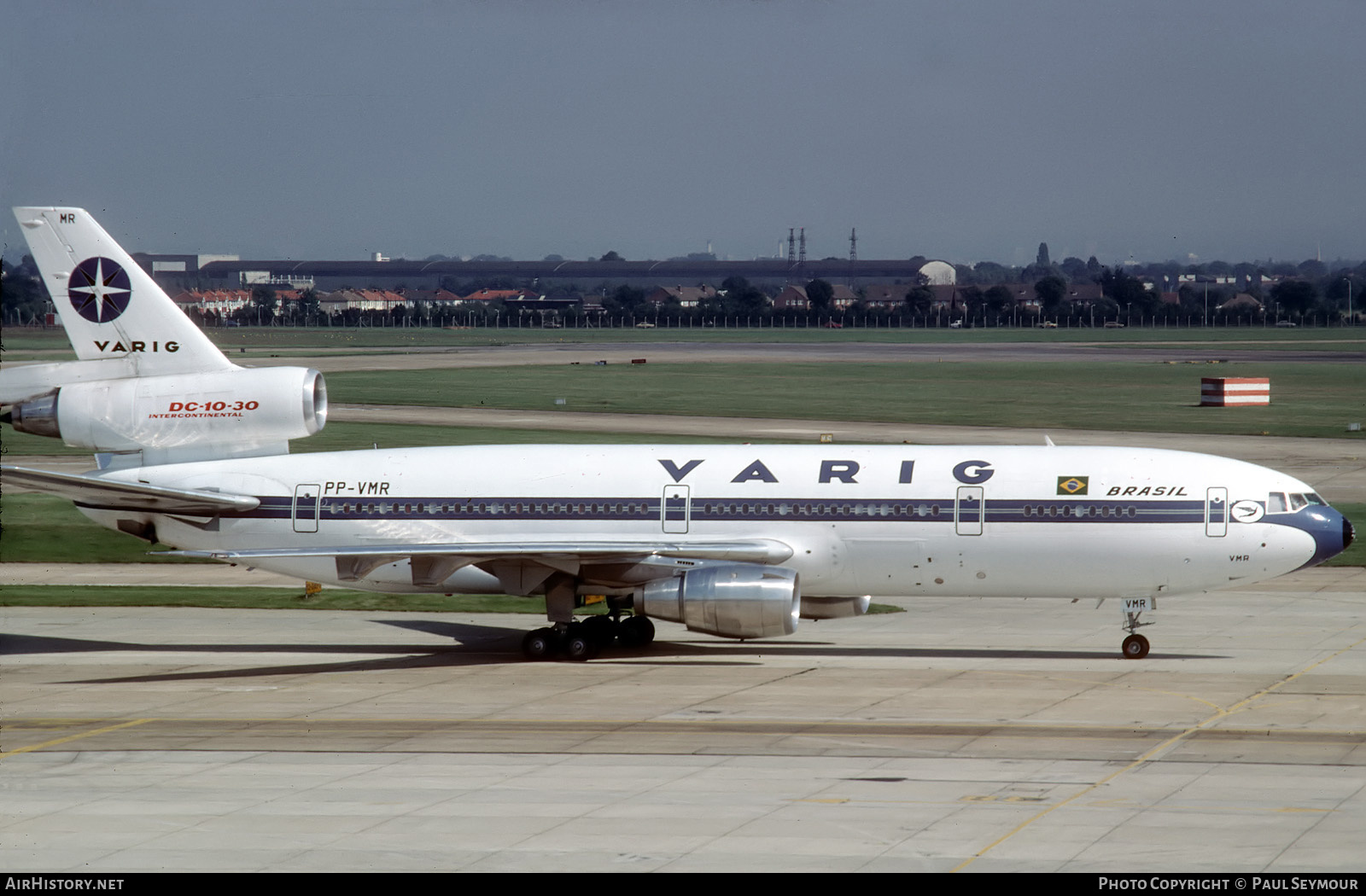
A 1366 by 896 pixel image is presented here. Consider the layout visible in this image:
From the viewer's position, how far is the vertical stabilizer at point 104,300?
3684 cm

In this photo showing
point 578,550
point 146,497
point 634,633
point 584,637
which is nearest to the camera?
point 578,550

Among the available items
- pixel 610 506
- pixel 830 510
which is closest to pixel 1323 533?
pixel 830 510

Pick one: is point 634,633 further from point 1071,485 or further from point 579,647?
point 1071,485

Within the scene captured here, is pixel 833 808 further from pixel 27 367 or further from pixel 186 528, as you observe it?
pixel 27 367

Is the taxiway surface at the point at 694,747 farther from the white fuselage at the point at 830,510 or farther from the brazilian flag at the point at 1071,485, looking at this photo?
the brazilian flag at the point at 1071,485

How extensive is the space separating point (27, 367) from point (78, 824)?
17.9 meters

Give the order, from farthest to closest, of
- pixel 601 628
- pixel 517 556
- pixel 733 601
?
pixel 601 628, pixel 517 556, pixel 733 601

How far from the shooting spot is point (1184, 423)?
92.1 meters

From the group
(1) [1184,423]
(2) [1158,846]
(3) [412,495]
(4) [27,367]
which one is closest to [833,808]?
(2) [1158,846]

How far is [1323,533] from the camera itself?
35094 mm

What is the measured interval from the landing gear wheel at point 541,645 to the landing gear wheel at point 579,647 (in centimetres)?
29

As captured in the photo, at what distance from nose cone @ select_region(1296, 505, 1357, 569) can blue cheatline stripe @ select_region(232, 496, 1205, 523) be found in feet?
7.77

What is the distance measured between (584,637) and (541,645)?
3.37ft

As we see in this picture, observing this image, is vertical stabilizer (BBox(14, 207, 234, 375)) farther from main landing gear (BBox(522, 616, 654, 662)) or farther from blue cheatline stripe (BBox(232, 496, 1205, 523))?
main landing gear (BBox(522, 616, 654, 662))
